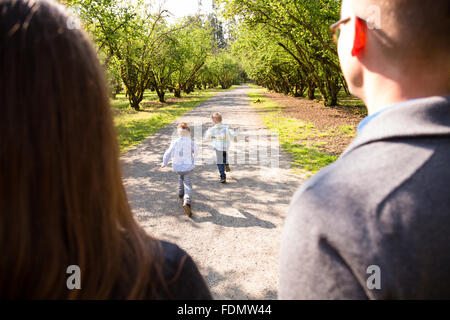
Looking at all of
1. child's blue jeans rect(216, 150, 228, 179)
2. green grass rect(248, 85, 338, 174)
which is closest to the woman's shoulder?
child's blue jeans rect(216, 150, 228, 179)

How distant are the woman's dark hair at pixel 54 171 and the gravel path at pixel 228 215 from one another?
75 cm

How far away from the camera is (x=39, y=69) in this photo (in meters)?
0.71

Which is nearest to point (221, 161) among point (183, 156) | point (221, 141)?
point (221, 141)

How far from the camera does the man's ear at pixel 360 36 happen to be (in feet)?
3.12

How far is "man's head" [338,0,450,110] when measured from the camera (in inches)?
34.6

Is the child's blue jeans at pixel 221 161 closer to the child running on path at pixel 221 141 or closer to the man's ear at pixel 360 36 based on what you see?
the child running on path at pixel 221 141

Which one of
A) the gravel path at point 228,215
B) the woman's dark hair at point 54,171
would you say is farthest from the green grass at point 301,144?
the woman's dark hair at point 54,171

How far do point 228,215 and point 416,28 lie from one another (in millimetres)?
3925

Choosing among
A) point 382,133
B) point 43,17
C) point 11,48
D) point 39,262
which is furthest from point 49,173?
point 382,133

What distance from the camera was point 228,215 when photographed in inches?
177

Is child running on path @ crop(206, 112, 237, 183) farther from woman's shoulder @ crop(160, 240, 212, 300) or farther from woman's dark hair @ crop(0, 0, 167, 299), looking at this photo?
woman's dark hair @ crop(0, 0, 167, 299)

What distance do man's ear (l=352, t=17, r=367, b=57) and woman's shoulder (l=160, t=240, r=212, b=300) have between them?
3.28 feet

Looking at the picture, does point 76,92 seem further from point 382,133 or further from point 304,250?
point 382,133

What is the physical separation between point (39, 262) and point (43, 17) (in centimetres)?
69
